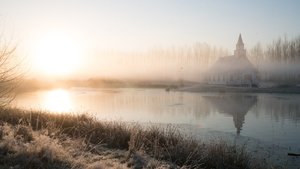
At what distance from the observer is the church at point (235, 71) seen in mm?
82125

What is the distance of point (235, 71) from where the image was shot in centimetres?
8575

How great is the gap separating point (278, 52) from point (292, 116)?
7566cm

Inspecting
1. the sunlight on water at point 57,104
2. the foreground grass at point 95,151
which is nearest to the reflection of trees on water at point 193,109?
the sunlight on water at point 57,104

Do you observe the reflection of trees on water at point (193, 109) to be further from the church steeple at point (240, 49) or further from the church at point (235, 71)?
the church steeple at point (240, 49)

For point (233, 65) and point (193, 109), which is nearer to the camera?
point (193, 109)

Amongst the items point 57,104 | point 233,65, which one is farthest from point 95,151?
point 233,65

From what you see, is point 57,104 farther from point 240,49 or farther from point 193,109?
point 240,49

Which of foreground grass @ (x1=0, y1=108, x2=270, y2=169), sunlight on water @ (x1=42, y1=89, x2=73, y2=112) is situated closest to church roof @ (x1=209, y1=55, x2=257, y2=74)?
sunlight on water @ (x1=42, y1=89, x2=73, y2=112)

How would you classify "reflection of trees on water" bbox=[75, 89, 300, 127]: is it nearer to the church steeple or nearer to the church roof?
the church roof

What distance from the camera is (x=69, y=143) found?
400 inches

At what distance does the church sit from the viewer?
8212cm

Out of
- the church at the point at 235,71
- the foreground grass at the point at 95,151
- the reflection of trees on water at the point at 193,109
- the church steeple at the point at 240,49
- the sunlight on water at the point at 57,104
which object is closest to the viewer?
the foreground grass at the point at 95,151

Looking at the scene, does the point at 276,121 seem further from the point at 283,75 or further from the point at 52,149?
the point at 283,75

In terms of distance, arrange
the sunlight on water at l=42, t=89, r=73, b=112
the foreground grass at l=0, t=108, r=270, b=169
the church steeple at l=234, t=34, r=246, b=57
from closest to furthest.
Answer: the foreground grass at l=0, t=108, r=270, b=169 → the sunlight on water at l=42, t=89, r=73, b=112 → the church steeple at l=234, t=34, r=246, b=57
